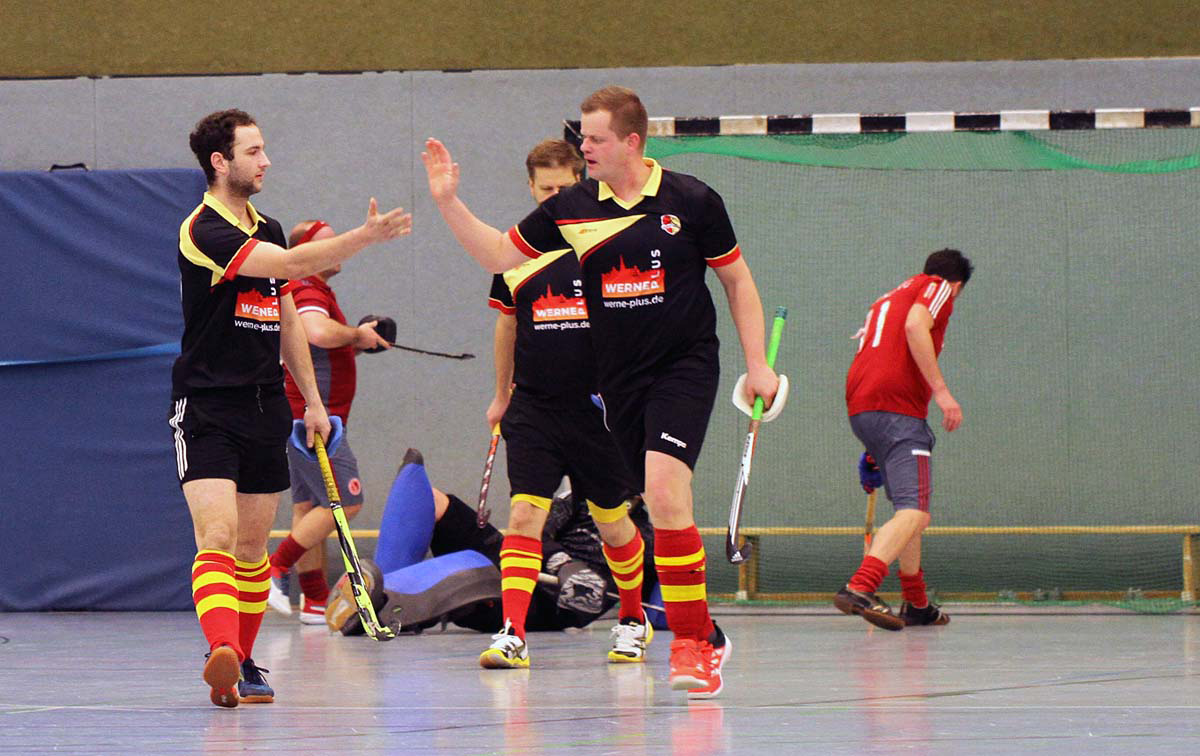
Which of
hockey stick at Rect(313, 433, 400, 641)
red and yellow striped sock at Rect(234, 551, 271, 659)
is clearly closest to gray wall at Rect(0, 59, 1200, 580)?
hockey stick at Rect(313, 433, 400, 641)

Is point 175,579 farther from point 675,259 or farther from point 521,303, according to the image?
point 675,259

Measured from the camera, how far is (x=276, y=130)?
11180 mm

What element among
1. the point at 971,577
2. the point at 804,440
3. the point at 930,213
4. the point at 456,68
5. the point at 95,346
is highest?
the point at 456,68

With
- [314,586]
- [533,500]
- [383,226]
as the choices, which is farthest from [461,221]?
[314,586]

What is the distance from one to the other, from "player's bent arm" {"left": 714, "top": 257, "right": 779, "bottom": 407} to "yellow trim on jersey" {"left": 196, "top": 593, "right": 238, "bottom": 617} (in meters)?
1.86

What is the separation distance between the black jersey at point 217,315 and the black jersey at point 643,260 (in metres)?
0.92

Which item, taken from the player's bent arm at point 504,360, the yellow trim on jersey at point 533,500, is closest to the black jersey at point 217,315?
the yellow trim on jersey at point 533,500

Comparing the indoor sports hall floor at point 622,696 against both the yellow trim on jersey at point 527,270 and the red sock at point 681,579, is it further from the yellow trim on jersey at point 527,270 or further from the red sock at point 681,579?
the yellow trim on jersey at point 527,270

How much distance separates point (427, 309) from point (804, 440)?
267cm

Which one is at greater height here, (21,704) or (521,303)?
(521,303)

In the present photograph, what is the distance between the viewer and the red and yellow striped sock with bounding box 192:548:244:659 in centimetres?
525

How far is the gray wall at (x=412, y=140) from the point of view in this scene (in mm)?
10969

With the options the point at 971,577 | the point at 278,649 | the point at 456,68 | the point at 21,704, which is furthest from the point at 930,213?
the point at 21,704

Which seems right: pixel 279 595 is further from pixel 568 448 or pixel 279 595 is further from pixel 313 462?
pixel 568 448
